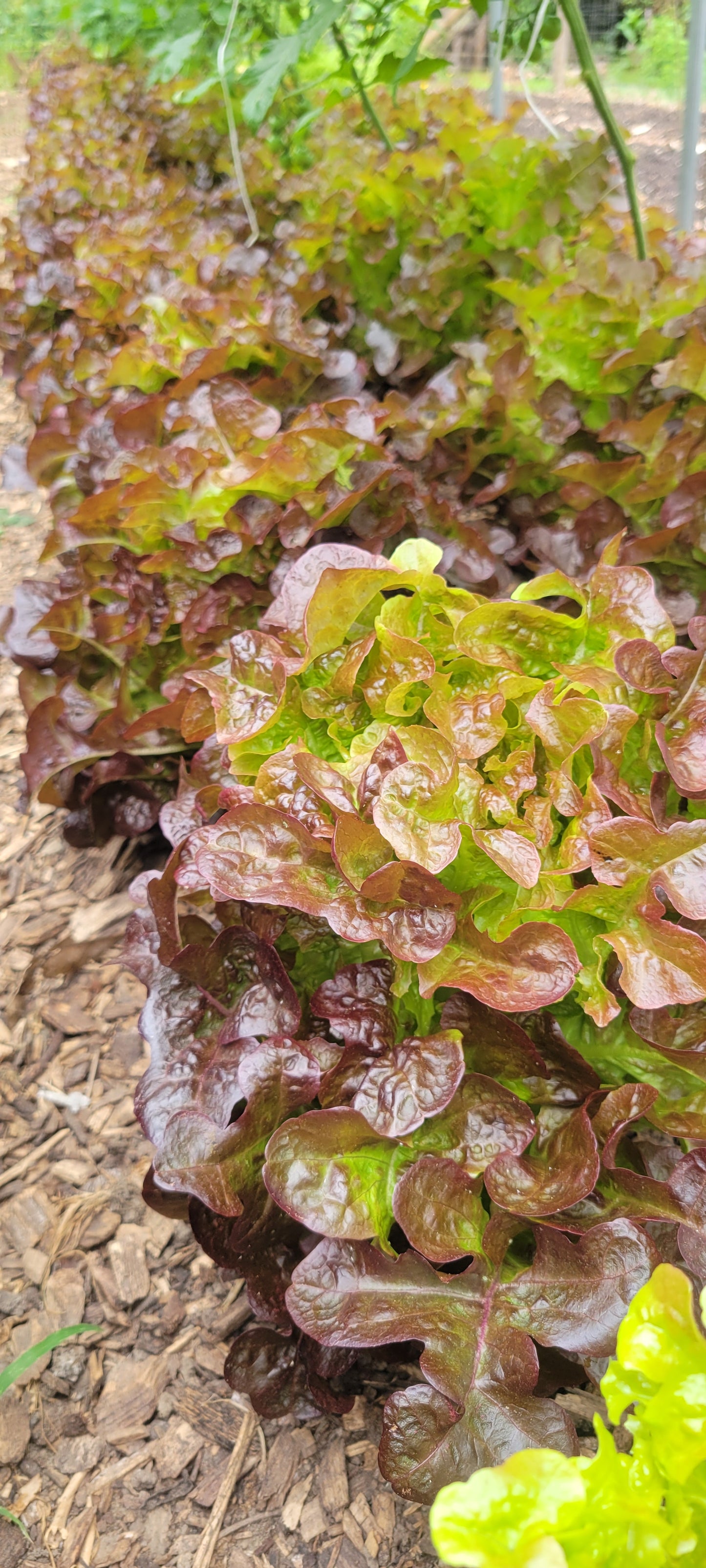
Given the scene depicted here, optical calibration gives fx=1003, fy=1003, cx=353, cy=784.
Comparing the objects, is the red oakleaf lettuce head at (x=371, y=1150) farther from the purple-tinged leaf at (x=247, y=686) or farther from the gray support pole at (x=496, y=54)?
the gray support pole at (x=496, y=54)

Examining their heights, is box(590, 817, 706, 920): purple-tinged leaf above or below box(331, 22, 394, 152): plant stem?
below

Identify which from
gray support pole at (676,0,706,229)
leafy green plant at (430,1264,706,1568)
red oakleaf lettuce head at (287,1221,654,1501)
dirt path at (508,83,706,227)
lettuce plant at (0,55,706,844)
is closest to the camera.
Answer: leafy green plant at (430,1264,706,1568)

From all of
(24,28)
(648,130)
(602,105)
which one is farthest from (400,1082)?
(24,28)

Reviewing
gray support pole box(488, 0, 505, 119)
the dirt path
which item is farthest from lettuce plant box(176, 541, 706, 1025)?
the dirt path

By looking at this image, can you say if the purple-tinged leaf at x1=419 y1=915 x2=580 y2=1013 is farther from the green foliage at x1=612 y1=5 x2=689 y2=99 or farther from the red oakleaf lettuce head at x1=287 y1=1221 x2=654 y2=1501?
the green foliage at x1=612 y1=5 x2=689 y2=99

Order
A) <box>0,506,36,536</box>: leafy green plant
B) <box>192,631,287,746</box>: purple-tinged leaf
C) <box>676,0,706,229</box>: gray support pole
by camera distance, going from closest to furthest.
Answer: <box>192,631,287,746</box>: purple-tinged leaf < <box>676,0,706,229</box>: gray support pole < <box>0,506,36,536</box>: leafy green plant

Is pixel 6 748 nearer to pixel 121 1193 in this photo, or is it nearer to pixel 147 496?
pixel 147 496

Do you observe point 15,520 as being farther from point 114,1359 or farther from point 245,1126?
point 245,1126
